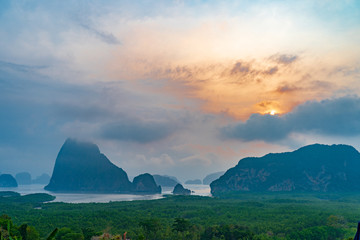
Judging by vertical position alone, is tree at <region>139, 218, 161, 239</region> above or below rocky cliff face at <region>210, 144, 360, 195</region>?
below

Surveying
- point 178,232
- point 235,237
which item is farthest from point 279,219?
point 178,232

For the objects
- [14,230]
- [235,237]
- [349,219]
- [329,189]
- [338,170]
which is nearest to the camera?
[14,230]

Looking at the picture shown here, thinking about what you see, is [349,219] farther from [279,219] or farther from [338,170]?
[338,170]

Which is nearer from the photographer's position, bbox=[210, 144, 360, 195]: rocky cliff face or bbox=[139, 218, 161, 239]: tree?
bbox=[139, 218, 161, 239]: tree

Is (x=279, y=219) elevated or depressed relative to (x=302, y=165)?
depressed

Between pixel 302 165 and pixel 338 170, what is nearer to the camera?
pixel 338 170

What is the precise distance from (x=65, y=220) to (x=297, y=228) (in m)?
44.9

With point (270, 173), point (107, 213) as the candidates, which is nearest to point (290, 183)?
point (270, 173)

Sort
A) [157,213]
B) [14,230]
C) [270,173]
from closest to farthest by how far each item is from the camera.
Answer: [14,230] < [157,213] < [270,173]

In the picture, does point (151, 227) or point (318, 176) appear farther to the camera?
point (318, 176)

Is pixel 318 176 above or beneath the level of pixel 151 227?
above

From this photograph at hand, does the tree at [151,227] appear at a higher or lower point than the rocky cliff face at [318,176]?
lower

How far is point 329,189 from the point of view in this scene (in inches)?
6688

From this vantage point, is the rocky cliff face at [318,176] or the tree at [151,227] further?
the rocky cliff face at [318,176]
